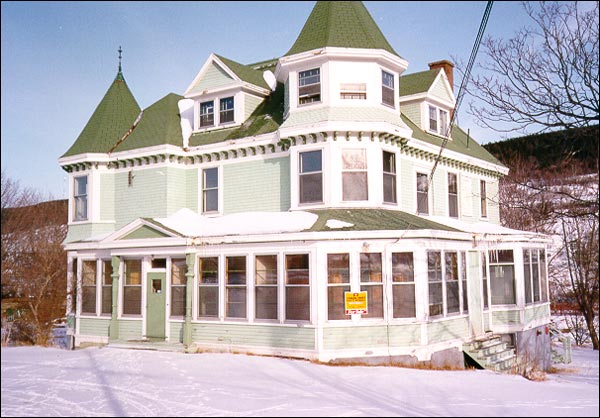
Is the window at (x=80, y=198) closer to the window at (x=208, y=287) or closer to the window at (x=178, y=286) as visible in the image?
the window at (x=178, y=286)

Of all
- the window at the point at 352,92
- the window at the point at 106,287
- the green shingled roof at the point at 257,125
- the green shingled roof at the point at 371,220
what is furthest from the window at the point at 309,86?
the window at the point at 106,287

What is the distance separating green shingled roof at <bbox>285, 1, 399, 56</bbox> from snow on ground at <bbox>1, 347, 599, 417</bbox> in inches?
395

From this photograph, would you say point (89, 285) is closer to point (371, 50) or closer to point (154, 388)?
point (154, 388)

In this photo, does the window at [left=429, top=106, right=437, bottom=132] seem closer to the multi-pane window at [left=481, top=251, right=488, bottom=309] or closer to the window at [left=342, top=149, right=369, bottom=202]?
the multi-pane window at [left=481, top=251, right=488, bottom=309]

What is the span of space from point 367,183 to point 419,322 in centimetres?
456

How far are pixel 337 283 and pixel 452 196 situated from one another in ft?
27.9

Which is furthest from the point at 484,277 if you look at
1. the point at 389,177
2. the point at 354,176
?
the point at 354,176

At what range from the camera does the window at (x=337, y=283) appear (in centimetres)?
1520

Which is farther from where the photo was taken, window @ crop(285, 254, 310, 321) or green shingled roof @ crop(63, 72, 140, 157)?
green shingled roof @ crop(63, 72, 140, 157)

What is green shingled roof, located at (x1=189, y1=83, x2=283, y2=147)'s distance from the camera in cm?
1933

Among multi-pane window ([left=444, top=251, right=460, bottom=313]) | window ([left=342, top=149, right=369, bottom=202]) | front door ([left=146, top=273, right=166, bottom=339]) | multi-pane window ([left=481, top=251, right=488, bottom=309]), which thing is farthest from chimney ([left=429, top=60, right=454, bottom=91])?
front door ([left=146, top=273, right=166, bottom=339])

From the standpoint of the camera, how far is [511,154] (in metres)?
36.7

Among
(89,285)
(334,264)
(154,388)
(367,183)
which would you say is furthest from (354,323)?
(89,285)

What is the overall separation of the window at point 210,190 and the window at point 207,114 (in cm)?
198
